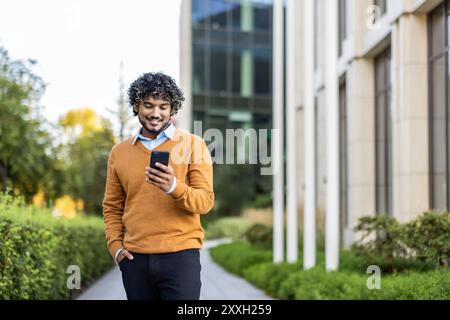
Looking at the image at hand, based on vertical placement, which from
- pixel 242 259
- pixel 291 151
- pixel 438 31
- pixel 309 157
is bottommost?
pixel 242 259

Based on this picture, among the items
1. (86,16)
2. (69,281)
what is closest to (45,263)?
(69,281)

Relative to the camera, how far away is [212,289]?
13203 mm

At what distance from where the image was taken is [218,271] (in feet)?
59.7

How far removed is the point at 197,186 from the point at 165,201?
0.52 feet

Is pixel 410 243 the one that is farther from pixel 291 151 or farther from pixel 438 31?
pixel 438 31

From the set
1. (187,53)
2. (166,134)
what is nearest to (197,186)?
(166,134)

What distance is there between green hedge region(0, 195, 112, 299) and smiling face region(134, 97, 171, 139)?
Answer: 10.1 feet

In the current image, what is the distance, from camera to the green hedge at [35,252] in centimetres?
671

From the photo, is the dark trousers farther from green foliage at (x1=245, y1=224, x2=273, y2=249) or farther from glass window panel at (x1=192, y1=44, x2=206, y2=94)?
glass window panel at (x1=192, y1=44, x2=206, y2=94)

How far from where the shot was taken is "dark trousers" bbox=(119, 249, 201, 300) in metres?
3.42

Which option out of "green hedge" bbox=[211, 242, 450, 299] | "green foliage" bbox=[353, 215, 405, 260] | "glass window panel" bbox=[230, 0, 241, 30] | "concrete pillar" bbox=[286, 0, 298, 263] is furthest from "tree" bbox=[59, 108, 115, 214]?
"glass window panel" bbox=[230, 0, 241, 30]

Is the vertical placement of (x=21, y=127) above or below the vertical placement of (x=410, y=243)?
above

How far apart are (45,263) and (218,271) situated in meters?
9.90

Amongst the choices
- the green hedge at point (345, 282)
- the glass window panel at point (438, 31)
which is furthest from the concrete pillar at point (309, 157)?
the glass window panel at point (438, 31)
